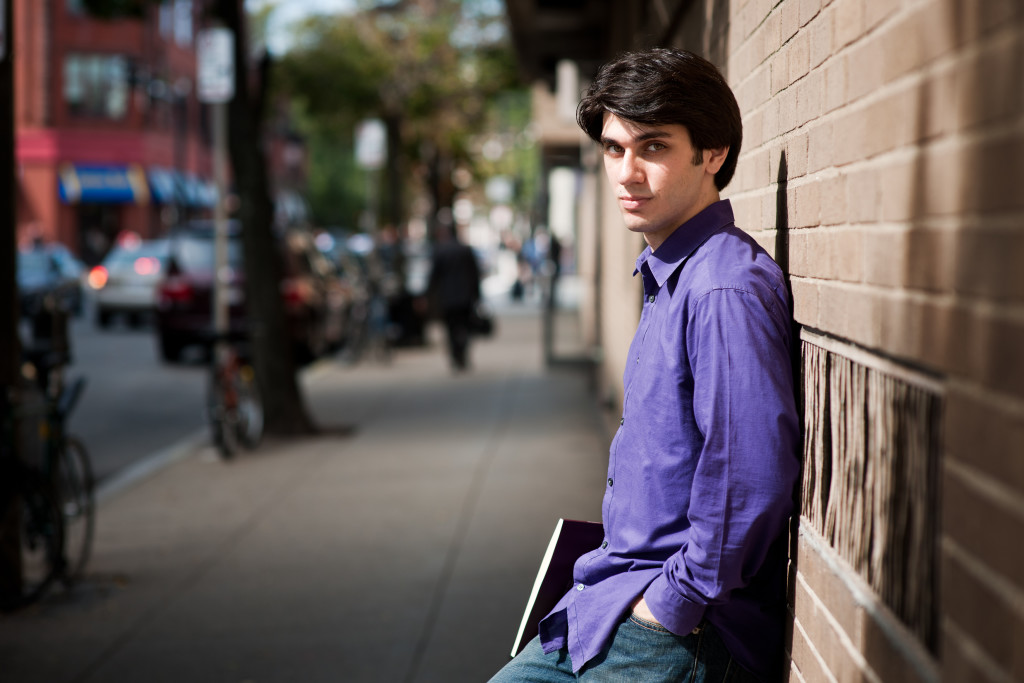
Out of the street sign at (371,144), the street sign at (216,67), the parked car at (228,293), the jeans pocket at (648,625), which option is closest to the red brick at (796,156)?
the jeans pocket at (648,625)

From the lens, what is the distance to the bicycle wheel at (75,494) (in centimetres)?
651

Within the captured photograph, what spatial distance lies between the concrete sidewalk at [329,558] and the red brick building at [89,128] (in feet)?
114

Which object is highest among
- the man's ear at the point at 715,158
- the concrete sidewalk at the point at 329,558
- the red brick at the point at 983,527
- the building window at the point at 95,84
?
the building window at the point at 95,84

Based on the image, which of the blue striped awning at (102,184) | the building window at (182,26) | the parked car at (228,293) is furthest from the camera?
the building window at (182,26)

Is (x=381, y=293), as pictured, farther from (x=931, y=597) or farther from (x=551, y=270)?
(x=931, y=597)

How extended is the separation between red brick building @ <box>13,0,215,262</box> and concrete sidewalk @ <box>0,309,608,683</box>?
34.7 metres

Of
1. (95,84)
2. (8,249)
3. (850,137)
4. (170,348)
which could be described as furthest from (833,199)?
(95,84)

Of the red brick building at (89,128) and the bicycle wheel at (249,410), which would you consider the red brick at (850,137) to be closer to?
the bicycle wheel at (249,410)

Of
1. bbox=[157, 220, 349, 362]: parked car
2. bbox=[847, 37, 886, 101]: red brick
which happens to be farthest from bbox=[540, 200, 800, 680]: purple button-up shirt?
bbox=[157, 220, 349, 362]: parked car

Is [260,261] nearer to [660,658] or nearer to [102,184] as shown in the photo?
[660,658]

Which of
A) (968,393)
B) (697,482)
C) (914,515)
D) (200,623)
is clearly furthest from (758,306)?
(200,623)

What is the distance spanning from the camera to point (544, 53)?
43.7 ft

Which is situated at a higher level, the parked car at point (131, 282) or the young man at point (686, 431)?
the young man at point (686, 431)

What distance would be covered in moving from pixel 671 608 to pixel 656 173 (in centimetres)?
76
